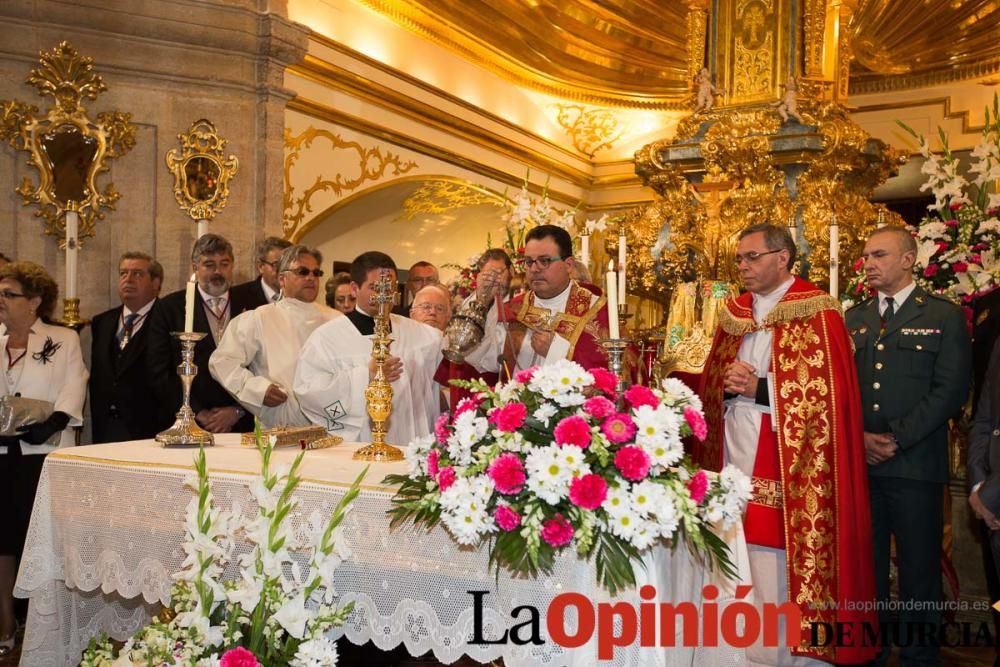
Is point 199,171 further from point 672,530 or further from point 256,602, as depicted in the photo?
point 672,530

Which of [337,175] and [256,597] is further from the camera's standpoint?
[337,175]

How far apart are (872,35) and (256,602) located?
10210 mm

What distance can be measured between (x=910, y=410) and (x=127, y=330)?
12.8ft

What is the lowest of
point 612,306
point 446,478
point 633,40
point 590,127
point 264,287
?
point 446,478

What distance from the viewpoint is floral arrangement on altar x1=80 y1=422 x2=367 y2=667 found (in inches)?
97.4

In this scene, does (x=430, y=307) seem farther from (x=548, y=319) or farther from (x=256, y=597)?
(x=256, y=597)

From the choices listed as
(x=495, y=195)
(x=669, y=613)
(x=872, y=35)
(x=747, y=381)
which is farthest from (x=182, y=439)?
(x=872, y=35)

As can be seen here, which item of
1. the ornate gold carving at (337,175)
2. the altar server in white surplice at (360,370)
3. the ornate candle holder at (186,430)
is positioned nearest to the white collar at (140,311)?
the altar server in white surplice at (360,370)

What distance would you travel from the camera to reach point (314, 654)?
8.15 feet

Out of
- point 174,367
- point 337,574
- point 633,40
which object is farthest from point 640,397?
point 633,40

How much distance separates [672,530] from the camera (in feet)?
7.76

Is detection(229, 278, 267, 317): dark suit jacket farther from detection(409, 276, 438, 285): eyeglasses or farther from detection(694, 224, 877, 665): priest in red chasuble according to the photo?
detection(694, 224, 877, 665): priest in red chasuble

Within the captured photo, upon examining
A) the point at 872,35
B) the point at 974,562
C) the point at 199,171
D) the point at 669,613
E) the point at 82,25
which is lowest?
the point at 974,562

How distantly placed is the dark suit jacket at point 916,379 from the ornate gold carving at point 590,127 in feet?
28.2
